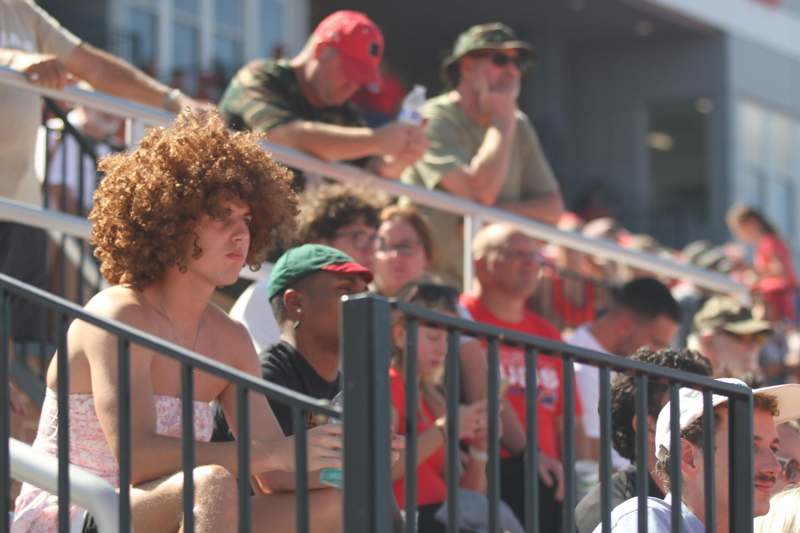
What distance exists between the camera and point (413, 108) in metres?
7.36

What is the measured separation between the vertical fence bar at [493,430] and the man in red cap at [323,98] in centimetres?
348

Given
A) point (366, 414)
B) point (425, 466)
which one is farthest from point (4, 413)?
point (425, 466)

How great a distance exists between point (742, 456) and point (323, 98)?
3584 millimetres

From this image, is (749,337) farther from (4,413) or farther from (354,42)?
(4,413)

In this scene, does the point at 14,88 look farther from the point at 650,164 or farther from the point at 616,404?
the point at 650,164

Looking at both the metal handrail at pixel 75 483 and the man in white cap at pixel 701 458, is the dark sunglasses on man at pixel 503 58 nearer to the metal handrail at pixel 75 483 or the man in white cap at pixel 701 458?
the man in white cap at pixel 701 458

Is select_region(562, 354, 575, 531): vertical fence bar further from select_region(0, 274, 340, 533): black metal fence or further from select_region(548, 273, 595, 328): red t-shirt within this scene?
select_region(548, 273, 595, 328): red t-shirt

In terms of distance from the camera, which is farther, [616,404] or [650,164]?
[650,164]

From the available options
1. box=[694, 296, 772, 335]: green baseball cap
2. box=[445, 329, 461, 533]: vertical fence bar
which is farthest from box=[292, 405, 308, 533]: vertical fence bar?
box=[694, 296, 772, 335]: green baseball cap

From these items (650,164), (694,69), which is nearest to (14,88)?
(694,69)

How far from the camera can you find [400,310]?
343 centimetres

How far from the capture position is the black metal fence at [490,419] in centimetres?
335

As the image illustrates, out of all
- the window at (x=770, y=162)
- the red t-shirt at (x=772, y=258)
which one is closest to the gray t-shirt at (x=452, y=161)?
the red t-shirt at (x=772, y=258)

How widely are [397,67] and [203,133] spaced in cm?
1993
